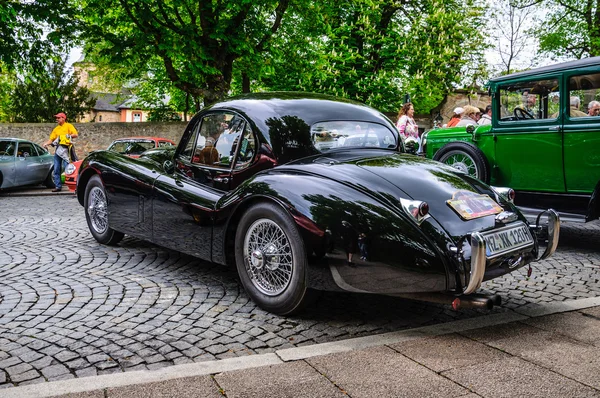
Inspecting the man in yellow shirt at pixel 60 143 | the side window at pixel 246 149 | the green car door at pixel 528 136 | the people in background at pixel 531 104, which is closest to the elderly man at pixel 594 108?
the green car door at pixel 528 136

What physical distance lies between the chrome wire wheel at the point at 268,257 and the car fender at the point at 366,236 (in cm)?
24

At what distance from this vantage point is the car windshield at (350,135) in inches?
176

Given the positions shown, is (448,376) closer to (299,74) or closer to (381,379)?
(381,379)

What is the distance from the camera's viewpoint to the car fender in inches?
130

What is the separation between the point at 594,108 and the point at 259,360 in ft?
17.8

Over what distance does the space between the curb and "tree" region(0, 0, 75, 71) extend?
39.2ft

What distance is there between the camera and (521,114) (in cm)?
746

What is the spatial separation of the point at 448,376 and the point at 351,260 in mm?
919

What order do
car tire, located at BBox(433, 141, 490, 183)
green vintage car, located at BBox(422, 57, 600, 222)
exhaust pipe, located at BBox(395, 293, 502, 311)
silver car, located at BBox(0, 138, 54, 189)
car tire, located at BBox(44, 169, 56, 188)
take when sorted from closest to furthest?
exhaust pipe, located at BBox(395, 293, 502, 311) < green vintage car, located at BBox(422, 57, 600, 222) < car tire, located at BBox(433, 141, 490, 183) < silver car, located at BBox(0, 138, 54, 189) < car tire, located at BBox(44, 169, 56, 188)

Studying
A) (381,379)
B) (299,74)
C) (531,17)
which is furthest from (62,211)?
(531,17)

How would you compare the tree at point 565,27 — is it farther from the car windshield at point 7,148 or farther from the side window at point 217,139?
the side window at point 217,139

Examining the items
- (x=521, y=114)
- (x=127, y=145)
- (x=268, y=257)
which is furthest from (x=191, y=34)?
(x=268, y=257)

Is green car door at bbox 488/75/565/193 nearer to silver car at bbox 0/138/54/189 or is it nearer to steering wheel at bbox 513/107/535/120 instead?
steering wheel at bbox 513/107/535/120

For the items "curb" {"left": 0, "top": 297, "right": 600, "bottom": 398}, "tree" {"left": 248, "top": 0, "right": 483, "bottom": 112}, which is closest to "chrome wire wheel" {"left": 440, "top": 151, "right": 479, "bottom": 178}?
"curb" {"left": 0, "top": 297, "right": 600, "bottom": 398}
